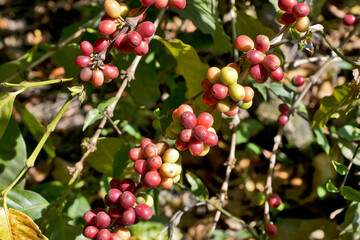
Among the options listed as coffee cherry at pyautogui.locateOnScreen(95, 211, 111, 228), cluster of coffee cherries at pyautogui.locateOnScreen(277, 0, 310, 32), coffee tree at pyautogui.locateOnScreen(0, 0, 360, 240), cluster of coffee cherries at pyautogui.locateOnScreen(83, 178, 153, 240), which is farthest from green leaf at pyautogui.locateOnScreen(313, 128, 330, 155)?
coffee cherry at pyautogui.locateOnScreen(95, 211, 111, 228)

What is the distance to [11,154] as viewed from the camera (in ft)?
4.77

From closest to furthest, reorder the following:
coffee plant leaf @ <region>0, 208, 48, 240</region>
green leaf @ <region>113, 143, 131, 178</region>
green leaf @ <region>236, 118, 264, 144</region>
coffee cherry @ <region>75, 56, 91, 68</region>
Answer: coffee cherry @ <region>75, 56, 91, 68</region>
coffee plant leaf @ <region>0, 208, 48, 240</region>
green leaf @ <region>113, 143, 131, 178</region>
green leaf @ <region>236, 118, 264, 144</region>

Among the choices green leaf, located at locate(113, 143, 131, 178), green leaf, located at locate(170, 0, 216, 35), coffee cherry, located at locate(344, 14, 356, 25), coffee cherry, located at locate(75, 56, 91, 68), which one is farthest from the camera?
coffee cherry, located at locate(344, 14, 356, 25)

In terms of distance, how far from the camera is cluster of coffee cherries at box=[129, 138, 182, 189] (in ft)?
2.86

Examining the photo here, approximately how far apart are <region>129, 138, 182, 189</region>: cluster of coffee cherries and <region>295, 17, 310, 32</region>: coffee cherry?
0.41 m

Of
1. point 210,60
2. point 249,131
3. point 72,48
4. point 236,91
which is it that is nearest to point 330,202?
point 249,131

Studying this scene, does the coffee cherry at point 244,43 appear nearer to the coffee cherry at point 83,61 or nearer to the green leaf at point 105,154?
the coffee cherry at point 83,61

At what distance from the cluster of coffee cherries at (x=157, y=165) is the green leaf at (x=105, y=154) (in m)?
0.53

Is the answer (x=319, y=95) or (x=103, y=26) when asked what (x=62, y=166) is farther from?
(x=319, y=95)

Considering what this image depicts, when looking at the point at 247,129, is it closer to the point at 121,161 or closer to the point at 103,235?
the point at 121,161

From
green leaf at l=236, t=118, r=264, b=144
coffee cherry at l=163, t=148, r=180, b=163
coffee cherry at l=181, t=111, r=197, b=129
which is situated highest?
coffee cherry at l=181, t=111, r=197, b=129

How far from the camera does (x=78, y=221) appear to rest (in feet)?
4.82

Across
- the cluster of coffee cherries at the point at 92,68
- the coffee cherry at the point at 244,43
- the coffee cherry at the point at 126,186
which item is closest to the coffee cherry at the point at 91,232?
the coffee cherry at the point at 126,186

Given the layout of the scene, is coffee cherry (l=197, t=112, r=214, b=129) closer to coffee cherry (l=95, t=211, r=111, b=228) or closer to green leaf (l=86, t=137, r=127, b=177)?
coffee cherry (l=95, t=211, r=111, b=228)
